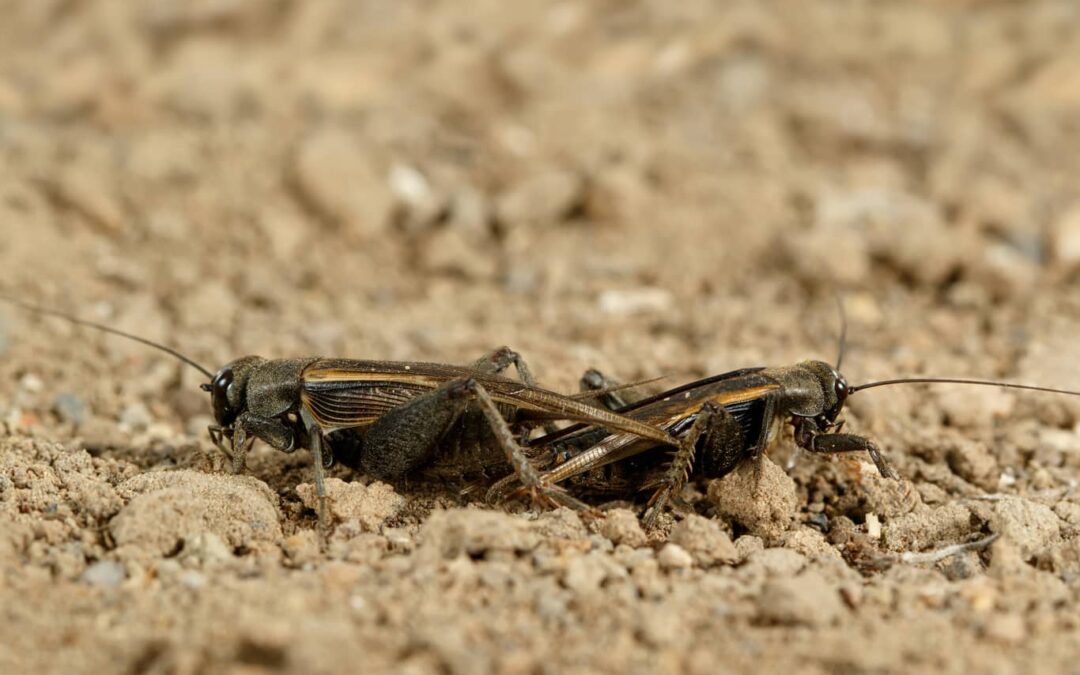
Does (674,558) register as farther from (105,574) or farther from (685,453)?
Answer: (105,574)

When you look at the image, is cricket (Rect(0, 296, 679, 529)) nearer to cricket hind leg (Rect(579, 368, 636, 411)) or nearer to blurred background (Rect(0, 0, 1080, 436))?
cricket hind leg (Rect(579, 368, 636, 411))

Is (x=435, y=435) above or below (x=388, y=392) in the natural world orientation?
below

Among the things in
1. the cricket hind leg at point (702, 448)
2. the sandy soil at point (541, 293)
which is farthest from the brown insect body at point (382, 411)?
the sandy soil at point (541, 293)

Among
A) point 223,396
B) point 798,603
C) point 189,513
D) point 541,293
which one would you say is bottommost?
point 798,603

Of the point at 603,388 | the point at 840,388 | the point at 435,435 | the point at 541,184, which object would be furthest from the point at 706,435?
the point at 541,184

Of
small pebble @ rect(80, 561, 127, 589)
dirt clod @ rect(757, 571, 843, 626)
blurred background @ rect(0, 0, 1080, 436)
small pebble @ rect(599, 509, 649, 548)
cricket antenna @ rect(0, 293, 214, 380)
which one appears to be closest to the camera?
dirt clod @ rect(757, 571, 843, 626)

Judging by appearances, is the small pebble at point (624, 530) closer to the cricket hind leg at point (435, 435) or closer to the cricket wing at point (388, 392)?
the cricket hind leg at point (435, 435)

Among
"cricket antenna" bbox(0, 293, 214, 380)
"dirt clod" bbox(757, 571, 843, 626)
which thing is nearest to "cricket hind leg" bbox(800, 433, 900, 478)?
"dirt clod" bbox(757, 571, 843, 626)
